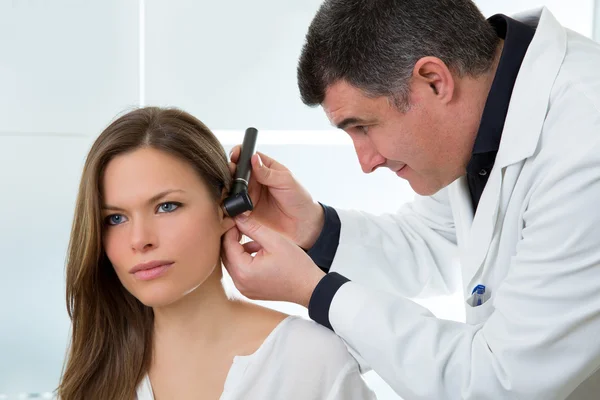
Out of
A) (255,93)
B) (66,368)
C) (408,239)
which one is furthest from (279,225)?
(255,93)

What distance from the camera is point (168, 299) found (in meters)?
1.42

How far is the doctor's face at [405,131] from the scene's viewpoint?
59.7 inches

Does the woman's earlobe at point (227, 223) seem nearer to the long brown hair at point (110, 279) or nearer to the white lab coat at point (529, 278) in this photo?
the long brown hair at point (110, 279)

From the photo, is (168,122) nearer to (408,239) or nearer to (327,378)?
(327,378)

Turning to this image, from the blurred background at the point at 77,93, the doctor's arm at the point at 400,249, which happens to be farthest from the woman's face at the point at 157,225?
the blurred background at the point at 77,93

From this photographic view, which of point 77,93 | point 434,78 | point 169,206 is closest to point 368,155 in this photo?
point 434,78

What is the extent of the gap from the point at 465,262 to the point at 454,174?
0.61ft

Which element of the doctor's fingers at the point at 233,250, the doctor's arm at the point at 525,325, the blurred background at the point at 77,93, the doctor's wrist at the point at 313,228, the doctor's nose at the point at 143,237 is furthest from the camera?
the blurred background at the point at 77,93

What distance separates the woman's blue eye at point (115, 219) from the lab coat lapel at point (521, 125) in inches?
27.3

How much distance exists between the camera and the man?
128 cm

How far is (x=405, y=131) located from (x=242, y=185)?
13.2 inches

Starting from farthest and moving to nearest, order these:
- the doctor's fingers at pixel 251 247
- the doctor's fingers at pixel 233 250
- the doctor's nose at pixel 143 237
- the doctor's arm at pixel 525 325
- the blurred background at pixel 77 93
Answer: the blurred background at pixel 77 93
the doctor's fingers at pixel 251 247
the doctor's fingers at pixel 233 250
the doctor's nose at pixel 143 237
the doctor's arm at pixel 525 325

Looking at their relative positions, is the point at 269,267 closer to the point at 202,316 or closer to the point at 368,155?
the point at 202,316

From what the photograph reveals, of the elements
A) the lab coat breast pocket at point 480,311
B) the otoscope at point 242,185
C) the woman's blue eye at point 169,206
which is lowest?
the lab coat breast pocket at point 480,311
